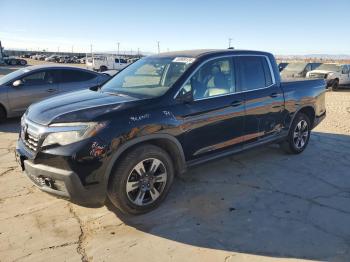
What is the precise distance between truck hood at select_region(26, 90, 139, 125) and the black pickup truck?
1 cm

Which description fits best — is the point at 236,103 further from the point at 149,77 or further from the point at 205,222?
the point at 205,222

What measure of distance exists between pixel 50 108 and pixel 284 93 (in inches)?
144

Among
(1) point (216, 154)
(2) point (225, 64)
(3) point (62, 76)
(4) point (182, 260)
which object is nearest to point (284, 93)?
(2) point (225, 64)

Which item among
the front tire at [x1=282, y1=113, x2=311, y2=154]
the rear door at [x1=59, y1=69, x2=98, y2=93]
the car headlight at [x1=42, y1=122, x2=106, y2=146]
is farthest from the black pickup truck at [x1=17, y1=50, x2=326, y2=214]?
the rear door at [x1=59, y1=69, x2=98, y2=93]

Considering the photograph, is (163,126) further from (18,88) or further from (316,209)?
(18,88)

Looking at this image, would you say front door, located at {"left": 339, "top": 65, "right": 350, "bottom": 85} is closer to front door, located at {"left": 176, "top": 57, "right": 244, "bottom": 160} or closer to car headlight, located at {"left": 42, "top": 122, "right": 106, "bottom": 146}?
front door, located at {"left": 176, "top": 57, "right": 244, "bottom": 160}

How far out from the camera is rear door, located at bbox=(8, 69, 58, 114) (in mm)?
8867

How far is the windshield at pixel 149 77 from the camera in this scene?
4.47 m

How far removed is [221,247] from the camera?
140 inches

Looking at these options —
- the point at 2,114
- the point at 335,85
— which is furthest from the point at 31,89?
the point at 335,85

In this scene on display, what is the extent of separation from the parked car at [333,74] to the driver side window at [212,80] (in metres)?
16.3

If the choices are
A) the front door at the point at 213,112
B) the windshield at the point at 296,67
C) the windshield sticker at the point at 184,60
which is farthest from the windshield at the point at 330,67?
the windshield sticker at the point at 184,60

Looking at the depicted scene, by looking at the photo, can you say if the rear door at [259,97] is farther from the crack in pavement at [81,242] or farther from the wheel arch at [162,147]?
the crack in pavement at [81,242]

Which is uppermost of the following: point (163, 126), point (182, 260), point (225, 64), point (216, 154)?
point (225, 64)
